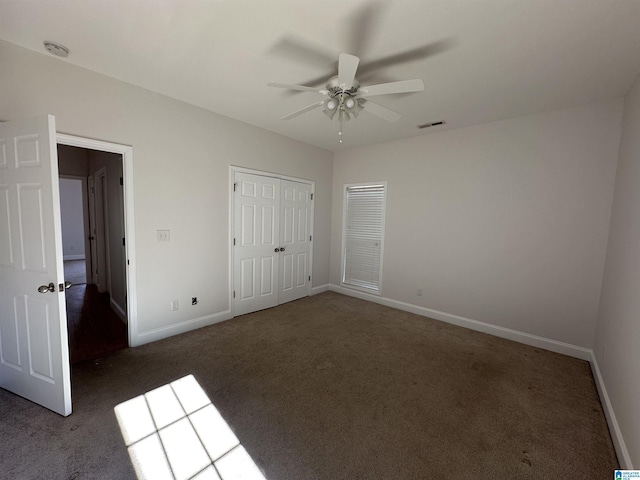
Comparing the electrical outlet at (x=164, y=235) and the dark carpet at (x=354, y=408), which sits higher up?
the electrical outlet at (x=164, y=235)

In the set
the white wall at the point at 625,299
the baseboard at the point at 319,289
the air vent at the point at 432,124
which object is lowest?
the baseboard at the point at 319,289

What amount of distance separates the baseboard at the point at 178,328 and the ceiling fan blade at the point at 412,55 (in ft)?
10.9

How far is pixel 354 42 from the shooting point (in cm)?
193

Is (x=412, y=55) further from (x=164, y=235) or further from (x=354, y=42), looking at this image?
(x=164, y=235)

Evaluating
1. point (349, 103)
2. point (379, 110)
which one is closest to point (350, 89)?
point (349, 103)

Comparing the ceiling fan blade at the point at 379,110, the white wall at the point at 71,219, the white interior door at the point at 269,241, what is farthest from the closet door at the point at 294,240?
the white wall at the point at 71,219

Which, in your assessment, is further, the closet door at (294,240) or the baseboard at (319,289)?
the baseboard at (319,289)

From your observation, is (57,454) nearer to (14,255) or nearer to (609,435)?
(14,255)

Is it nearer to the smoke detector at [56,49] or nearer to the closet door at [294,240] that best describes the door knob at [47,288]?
the smoke detector at [56,49]

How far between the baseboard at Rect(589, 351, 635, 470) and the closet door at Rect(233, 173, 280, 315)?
12.3 feet

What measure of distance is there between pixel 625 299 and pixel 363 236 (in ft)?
10.7

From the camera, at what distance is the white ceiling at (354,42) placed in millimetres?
1634

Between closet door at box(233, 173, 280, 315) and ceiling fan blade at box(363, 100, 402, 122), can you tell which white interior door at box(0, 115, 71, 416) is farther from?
ceiling fan blade at box(363, 100, 402, 122)

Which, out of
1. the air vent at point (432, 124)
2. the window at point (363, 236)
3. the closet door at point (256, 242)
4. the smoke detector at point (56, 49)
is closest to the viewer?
the smoke detector at point (56, 49)
